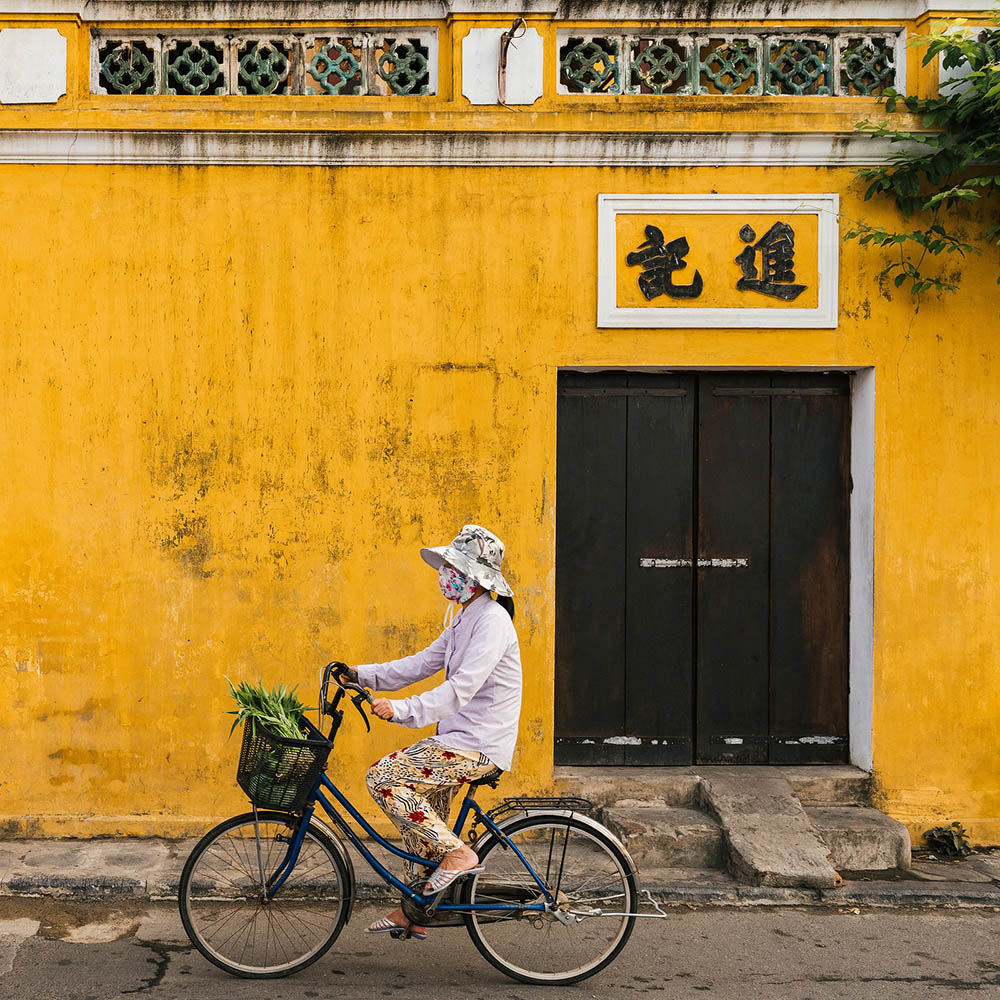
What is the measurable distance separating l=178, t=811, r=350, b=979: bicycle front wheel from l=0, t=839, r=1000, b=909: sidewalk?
1.05 meters

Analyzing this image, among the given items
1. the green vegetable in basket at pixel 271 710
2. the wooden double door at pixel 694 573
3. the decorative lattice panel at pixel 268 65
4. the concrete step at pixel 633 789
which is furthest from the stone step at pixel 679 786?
the decorative lattice panel at pixel 268 65

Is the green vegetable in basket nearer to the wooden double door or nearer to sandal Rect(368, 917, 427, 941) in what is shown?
sandal Rect(368, 917, 427, 941)

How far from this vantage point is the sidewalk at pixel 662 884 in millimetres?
5676

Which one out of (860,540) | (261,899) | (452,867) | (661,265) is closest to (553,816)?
(452,867)

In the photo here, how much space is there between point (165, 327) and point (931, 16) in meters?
4.60

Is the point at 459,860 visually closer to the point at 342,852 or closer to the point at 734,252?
the point at 342,852

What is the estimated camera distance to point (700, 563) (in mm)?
6805

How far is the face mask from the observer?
15.3 feet

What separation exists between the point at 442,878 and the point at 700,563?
291cm

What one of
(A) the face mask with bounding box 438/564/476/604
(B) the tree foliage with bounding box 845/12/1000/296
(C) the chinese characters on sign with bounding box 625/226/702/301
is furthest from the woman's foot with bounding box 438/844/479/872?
(B) the tree foliage with bounding box 845/12/1000/296

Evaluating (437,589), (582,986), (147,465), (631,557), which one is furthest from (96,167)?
(582,986)

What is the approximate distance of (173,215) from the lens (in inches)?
254

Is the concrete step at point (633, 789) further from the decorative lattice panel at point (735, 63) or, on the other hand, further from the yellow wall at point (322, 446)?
the decorative lattice panel at point (735, 63)

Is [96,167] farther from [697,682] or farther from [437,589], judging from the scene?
[697,682]
